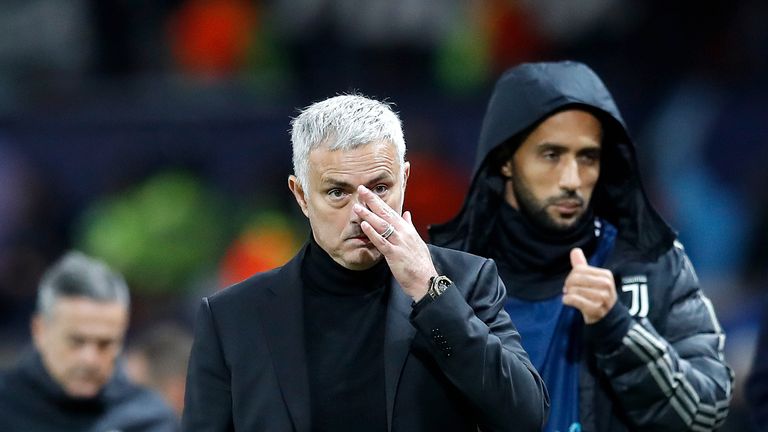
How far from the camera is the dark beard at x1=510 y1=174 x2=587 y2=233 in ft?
15.8

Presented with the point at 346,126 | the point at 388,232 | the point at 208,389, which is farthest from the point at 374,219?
the point at 208,389

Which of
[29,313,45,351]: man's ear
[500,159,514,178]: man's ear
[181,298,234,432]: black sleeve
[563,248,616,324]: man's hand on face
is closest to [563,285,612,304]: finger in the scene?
[563,248,616,324]: man's hand on face

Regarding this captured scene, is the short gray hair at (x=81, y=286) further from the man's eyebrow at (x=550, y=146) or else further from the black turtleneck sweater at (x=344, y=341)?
the black turtleneck sweater at (x=344, y=341)

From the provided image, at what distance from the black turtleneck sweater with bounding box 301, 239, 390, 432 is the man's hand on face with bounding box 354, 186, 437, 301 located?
26cm

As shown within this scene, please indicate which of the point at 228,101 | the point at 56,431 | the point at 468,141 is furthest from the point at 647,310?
the point at 228,101

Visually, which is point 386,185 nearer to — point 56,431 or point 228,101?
point 56,431

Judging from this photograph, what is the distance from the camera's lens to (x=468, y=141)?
1059 centimetres

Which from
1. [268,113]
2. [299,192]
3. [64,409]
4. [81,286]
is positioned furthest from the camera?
[268,113]

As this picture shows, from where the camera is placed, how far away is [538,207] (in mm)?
4859

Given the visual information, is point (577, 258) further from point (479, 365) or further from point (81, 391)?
point (81, 391)

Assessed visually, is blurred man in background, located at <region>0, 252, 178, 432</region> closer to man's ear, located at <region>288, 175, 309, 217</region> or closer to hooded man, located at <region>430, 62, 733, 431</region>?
hooded man, located at <region>430, 62, 733, 431</region>

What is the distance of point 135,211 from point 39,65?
1.93 m

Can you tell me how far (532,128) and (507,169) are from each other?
0.20 metres

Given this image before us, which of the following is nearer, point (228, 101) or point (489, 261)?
point (489, 261)
